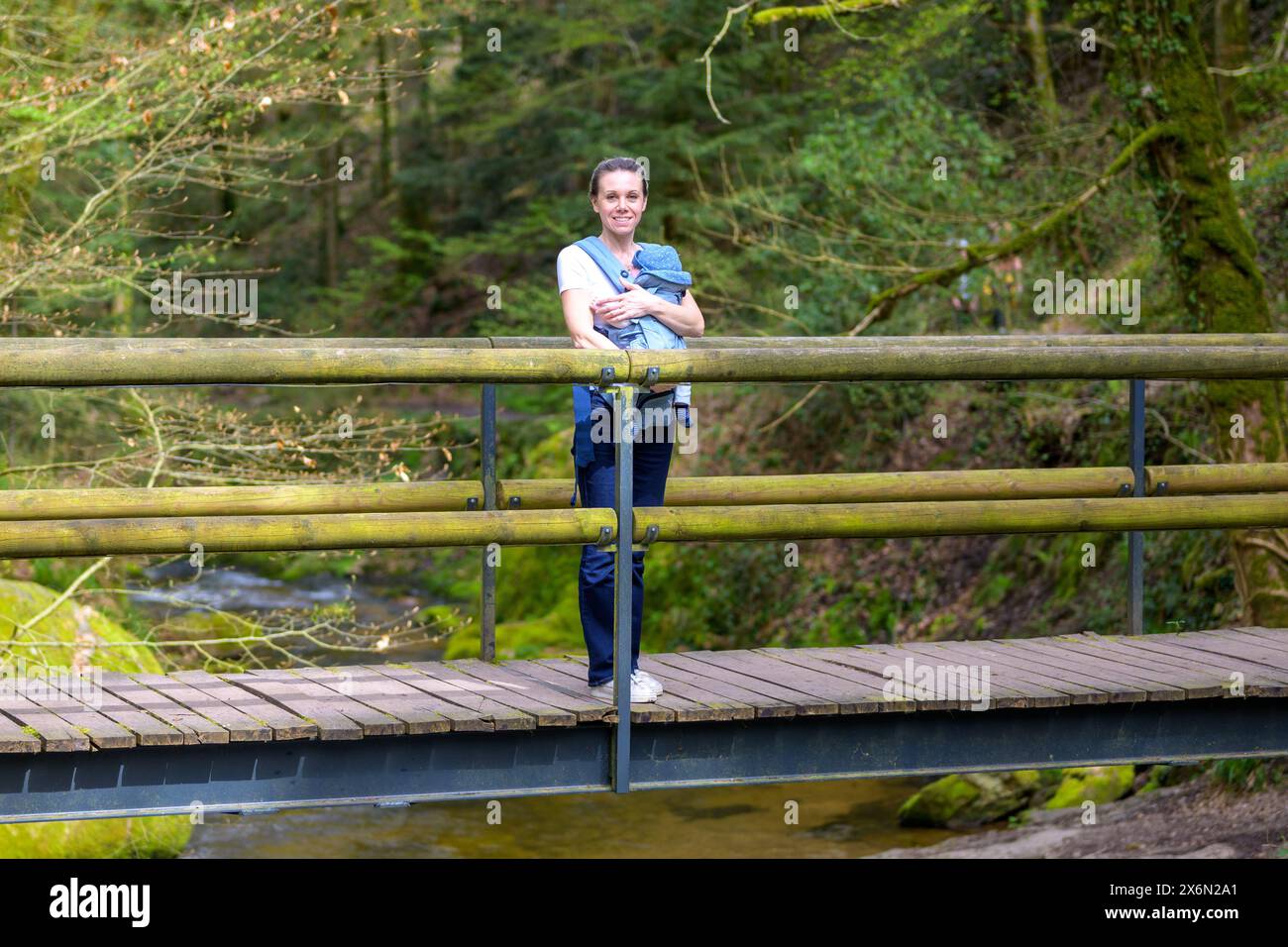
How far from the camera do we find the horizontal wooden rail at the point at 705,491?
5.26 metres

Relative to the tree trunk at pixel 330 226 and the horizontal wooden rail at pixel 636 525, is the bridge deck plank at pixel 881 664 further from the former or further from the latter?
the tree trunk at pixel 330 226

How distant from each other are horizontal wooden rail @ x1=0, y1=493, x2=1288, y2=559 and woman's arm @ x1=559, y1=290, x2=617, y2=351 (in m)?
0.54

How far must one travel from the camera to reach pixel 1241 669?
5.61 metres

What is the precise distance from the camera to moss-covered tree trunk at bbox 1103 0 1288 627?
28.7 feet

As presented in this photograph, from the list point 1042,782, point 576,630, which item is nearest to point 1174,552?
point 1042,782

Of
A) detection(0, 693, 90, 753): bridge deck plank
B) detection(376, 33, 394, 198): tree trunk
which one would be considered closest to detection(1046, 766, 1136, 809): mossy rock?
detection(0, 693, 90, 753): bridge deck plank

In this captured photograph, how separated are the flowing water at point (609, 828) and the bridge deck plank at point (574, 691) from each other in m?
5.23

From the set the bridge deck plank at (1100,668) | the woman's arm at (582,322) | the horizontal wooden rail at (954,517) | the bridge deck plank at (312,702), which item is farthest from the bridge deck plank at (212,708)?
the bridge deck plank at (1100,668)

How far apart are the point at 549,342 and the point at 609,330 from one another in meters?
1.14

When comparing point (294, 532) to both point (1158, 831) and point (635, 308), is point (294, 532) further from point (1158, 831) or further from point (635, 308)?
point (1158, 831)

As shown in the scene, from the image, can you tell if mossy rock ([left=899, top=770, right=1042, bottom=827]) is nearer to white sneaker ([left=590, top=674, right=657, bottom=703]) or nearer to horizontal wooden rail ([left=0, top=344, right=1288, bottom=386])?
horizontal wooden rail ([left=0, top=344, right=1288, bottom=386])

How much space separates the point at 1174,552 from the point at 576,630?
20.4 feet
